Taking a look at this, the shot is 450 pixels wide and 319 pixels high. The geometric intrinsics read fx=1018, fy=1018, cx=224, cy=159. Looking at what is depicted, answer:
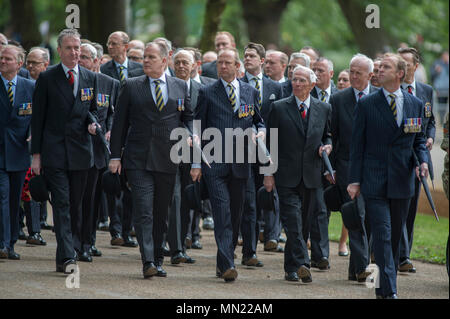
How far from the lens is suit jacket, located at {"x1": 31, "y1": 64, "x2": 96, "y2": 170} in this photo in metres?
10.9

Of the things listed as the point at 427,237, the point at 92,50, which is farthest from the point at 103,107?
the point at 427,237

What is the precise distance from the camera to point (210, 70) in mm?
14859

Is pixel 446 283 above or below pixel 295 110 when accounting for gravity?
below

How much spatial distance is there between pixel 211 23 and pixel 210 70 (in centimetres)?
510

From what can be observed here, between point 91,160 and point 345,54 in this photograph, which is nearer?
point 91,160

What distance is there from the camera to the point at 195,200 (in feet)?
36.6

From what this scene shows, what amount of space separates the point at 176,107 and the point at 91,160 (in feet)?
3.77

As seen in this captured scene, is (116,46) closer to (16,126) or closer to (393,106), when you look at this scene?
(16,126)

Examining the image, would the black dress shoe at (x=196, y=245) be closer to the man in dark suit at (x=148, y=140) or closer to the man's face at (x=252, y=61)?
the man's face at (x=252, y=61)

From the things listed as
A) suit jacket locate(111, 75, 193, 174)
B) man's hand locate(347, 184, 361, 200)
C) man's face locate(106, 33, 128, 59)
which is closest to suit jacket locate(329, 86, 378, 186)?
man's hand locate(347, 184, 361, 200)

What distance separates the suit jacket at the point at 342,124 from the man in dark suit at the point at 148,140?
1884mm

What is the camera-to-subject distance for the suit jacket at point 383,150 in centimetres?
959

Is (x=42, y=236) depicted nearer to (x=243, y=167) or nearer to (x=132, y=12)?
(x=243, y=167)
